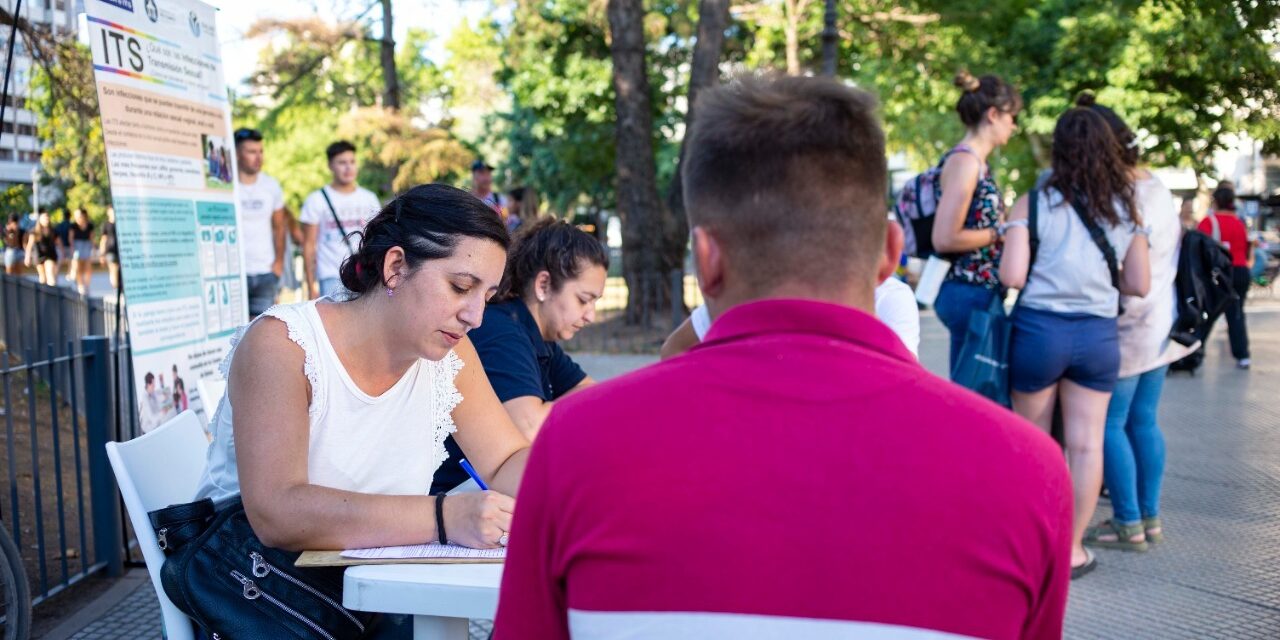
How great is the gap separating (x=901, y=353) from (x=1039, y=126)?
20.9m

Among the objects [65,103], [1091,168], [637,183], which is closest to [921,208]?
[1091,168]

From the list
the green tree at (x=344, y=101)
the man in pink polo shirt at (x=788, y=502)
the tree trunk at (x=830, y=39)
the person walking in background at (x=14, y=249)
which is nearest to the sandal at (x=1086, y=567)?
the man in pink polo shirt at (x=788, y=502)

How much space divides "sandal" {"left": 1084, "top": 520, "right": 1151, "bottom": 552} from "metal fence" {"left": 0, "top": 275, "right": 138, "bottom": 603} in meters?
4.25

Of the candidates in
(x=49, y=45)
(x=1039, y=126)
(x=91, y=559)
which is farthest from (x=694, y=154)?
(x=1039, y=126)

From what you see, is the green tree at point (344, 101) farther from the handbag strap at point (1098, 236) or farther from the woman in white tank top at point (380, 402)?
the woman in white tank top at point (380, 402)

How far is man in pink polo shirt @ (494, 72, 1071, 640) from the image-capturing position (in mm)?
1108

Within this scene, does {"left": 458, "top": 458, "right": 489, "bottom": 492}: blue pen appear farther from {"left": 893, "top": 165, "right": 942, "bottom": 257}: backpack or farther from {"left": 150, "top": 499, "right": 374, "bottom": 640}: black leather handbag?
{"left": 893, "top": 165, "right": 942, "bottom": 257}: backpack

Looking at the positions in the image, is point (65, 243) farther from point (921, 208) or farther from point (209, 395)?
point (921, 208)

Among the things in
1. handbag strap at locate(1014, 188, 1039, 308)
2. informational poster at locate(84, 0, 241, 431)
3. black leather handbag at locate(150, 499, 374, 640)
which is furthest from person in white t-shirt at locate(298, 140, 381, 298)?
black leather handbag at locate(150, 499, 374, 640)

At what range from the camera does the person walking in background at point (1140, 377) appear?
4.64 metres

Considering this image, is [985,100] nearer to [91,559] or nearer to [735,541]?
[735,541]

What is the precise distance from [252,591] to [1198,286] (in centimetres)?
462

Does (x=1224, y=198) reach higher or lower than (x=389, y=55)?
lower

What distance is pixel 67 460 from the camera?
271 inches
